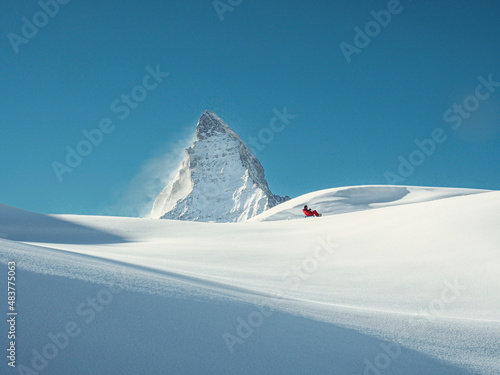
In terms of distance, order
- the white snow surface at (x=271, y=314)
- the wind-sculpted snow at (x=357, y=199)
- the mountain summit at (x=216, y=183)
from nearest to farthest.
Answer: the white snow surface at (x=271, y=314) → the wind-sculpted snow at (x=357, y=199) → the mountain summit at (x=216, y=183)

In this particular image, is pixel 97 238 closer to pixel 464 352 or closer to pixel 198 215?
pixel 464 352

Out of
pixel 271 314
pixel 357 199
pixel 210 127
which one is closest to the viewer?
pixel 271 314

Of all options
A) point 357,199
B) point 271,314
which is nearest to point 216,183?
point 357,199

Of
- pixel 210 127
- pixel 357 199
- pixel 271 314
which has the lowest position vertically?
pixel 357 199

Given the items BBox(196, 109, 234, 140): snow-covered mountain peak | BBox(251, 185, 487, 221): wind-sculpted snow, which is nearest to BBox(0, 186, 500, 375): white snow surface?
BBox(251, 185, 487, 221): wind-sculpted snow

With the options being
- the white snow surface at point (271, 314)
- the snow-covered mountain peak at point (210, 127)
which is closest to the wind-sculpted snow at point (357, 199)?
the white snow surface at point (271, 314)

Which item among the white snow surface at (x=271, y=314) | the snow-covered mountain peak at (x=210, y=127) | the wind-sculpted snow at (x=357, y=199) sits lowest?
the wind-sculpted snow at (x=357, y=199)

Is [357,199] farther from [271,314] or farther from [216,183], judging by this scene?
[216,183]

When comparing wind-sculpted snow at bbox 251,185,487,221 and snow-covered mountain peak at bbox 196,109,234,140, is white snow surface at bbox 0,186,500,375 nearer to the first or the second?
wind-sculpted snow at bbox 251,185,487,221

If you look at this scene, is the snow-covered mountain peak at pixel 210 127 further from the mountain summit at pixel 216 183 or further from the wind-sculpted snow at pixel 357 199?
the wind-sculpted snow at pixel 357 199
